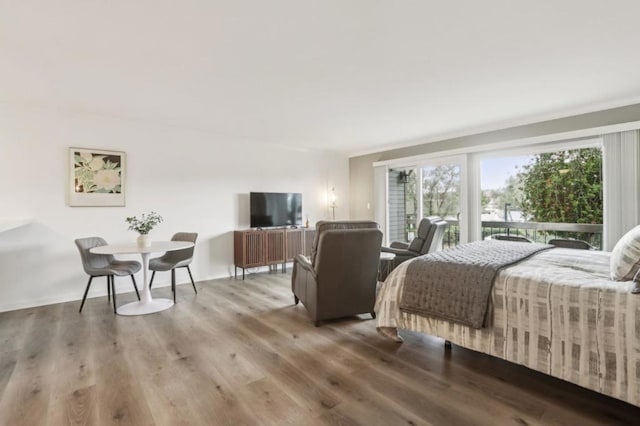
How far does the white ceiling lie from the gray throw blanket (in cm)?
162

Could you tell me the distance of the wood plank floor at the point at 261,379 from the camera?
5.78ft

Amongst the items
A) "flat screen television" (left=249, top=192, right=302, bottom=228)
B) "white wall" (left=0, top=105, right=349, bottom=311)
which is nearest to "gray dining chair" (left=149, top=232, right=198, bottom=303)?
"white wall" (left=0, top=105, right=349, bottom=311)

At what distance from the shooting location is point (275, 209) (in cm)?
566

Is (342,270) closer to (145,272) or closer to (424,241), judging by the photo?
(424,241)

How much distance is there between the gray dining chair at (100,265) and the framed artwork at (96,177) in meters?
0.59

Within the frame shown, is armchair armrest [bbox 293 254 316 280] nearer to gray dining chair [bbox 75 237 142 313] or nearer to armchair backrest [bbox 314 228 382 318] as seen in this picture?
armchair backrest [bbox 314 228 382 318]

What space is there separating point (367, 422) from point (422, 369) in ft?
2.36

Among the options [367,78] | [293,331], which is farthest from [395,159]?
[293,331]

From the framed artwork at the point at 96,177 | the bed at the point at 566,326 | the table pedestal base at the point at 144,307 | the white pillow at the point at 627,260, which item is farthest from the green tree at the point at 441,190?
the framed artwork at the point at 96,177

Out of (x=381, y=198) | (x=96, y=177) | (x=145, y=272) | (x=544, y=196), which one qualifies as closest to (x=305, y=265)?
(x=145, y=272)

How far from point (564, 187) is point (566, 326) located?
3.25 metres

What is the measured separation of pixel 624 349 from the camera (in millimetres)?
1667

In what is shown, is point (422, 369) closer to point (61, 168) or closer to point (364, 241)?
point (364, 241)

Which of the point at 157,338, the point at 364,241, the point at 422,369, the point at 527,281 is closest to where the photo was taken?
the point at 527,281
